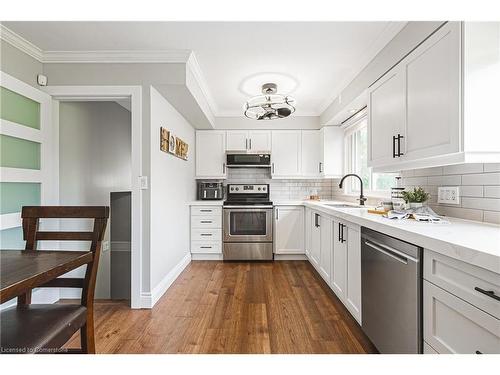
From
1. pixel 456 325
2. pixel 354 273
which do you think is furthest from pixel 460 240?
pixel 354 273

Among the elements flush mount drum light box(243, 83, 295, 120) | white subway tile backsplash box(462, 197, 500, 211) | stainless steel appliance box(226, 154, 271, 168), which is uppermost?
flush mount drum light box(243, 83, 295, 120)

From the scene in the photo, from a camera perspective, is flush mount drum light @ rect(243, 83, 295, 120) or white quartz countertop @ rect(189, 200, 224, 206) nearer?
flush mount drum light @ rect(243, 83, 295, 120)

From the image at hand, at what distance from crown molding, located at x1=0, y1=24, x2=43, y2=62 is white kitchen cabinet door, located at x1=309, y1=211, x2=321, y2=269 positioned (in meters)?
3.15

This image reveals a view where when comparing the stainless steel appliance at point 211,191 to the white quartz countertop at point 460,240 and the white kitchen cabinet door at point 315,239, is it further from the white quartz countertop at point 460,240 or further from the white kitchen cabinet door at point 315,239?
the white quartz countertop at point 460,240

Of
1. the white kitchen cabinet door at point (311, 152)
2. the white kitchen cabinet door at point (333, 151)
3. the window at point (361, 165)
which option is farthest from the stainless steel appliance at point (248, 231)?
the window at point (361, 165)

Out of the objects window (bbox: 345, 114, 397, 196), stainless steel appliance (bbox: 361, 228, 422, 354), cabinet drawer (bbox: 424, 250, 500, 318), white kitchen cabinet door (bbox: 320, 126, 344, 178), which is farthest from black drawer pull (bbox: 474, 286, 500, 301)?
white kitchen cabinet door (bbox: 320, 126, 344, 178)

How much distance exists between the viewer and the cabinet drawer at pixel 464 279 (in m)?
0.79

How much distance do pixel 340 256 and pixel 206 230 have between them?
212 cm

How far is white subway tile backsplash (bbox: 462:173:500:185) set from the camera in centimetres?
138

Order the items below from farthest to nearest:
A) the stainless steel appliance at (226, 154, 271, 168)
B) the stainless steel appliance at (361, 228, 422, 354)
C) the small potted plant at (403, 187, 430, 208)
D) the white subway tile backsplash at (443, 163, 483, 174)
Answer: the stainless steel appliance at (226, 154, 271, 168), the small potted plant at (403, 187, 430, 208), the white subway tile backsplash at (443, 163, 483, 174), the stainless steel appliance at (361, 228, 422, 354)

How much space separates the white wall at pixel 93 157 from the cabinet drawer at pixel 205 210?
3.27 feet

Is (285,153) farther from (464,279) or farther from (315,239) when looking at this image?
(464,279)

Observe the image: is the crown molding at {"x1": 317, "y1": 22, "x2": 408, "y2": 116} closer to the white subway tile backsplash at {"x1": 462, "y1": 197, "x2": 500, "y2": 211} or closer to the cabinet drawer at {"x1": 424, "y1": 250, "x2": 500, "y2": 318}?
the white subway tile backsplash at {"x1": 462, "y1": 197, "x2": 500, "y2": 211}
